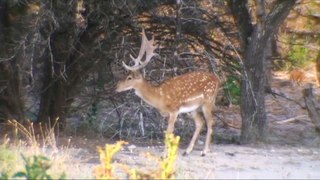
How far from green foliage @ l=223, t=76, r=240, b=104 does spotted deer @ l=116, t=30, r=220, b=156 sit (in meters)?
1.73

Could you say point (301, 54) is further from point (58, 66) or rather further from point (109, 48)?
point (58, 66)

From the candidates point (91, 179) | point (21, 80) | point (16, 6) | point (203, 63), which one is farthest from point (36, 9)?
point (91, 179)

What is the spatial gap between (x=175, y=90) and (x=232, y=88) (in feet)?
12.0

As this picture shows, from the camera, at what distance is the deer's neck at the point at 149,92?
46.7 ft

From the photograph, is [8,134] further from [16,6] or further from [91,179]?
[91,179]

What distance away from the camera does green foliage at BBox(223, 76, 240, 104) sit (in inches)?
646

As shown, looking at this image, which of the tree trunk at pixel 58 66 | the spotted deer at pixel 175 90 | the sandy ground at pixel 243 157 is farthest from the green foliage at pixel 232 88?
the tree trunk at pixel 58 66

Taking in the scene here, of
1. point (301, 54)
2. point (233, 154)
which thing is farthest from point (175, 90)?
point (301, 54)

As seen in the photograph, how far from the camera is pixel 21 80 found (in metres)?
16.3

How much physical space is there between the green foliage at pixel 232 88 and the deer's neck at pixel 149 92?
7.49ft

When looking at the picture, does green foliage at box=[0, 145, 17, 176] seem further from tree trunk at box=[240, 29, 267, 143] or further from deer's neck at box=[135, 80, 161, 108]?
tree trunk at box=[240, 29, 267, 143]

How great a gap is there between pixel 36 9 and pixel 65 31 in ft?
2.22

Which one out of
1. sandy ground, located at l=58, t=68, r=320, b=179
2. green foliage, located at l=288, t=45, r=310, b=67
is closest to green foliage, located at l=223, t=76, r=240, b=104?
sandy ground, located at l=58, t=68, r=320, b=179

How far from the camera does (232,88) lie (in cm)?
1753
